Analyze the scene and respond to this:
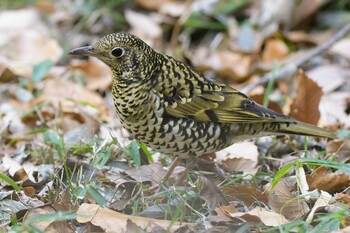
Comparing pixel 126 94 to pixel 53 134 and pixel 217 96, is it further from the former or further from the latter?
pixel 53 134

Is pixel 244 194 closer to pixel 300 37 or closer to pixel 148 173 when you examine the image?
pixel 148 173

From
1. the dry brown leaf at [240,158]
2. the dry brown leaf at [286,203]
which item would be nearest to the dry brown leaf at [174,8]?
the dry brown leaf at [240,158]

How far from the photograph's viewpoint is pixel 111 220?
4.16 meters

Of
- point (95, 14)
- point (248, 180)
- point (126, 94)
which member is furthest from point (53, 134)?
point (95, 14)

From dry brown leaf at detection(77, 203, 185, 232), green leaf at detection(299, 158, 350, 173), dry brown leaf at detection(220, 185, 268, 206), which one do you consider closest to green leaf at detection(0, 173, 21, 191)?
dry brown leaf at detection(77, 203, 185, 232)

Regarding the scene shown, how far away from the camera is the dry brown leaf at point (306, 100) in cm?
584

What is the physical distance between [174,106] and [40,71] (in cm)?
237

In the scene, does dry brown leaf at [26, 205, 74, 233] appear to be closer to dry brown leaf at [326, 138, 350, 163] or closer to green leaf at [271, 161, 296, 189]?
green leaf at [271, 161, 296, 189]

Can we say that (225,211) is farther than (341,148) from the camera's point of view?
No

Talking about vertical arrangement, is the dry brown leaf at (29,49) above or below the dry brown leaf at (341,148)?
below

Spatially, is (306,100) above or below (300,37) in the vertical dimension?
below

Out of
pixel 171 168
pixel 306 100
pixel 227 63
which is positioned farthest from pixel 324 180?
pixel 227 63

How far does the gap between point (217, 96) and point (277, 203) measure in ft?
3.30

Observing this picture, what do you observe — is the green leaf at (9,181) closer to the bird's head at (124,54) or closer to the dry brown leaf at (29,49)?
the bird's head at (124,54)
